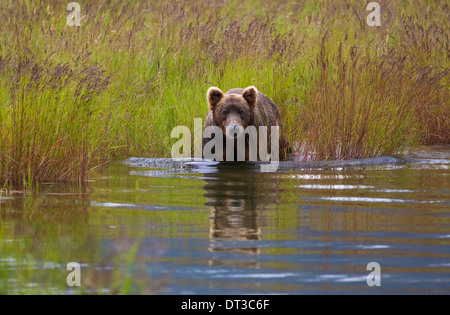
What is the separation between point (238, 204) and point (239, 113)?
370cm

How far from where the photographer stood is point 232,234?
669 cm

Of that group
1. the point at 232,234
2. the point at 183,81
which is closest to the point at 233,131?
the point at 183,81

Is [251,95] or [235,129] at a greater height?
[251,95]

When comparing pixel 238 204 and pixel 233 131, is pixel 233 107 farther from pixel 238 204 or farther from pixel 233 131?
pixel 238 204

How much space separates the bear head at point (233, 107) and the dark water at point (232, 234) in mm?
1480

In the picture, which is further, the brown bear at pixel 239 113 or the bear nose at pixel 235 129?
Answer: the brown bear at pixel 239 113

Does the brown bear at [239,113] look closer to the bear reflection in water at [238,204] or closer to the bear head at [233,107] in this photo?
the bear head at [233,107]

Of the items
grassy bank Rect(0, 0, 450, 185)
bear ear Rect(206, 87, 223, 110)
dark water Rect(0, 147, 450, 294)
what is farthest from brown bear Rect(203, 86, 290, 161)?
dark water Rect(0, 147, 450, 294)

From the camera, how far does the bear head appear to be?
1179 cm

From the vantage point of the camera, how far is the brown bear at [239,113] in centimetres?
1181

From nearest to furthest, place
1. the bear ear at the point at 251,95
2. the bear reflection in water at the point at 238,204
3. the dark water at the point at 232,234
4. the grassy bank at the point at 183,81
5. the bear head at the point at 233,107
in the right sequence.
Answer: the dark water at the point at 232,234 → the bear reflection in water at the point at 238,204 → the grassy bank at the point at 183,81 → the bear head at the point at 233,107 → the bear ear at the point at 251,95

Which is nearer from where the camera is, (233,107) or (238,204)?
(238,204)

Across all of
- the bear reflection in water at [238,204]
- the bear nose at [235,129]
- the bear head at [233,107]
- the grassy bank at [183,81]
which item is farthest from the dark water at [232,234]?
the bear head at [233,107]

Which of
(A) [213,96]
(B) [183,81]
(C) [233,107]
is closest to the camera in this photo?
(C) [233,107]
